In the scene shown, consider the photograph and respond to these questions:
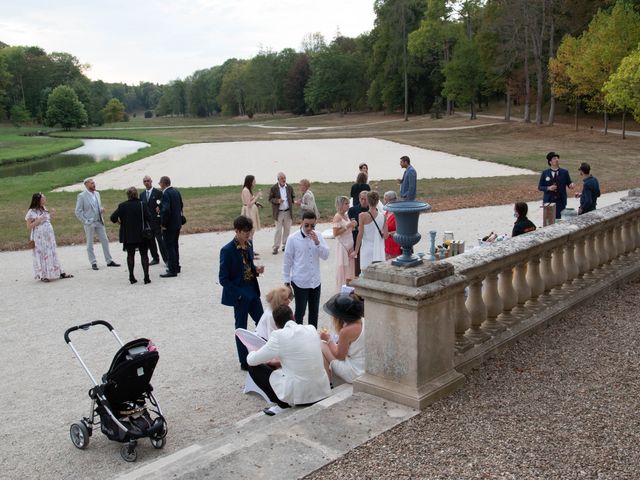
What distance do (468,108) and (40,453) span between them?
302 ft

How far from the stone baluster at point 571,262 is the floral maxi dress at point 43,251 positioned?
9696 millimetres

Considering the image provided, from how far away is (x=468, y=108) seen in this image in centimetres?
9219

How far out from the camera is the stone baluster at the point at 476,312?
6113 millimetres

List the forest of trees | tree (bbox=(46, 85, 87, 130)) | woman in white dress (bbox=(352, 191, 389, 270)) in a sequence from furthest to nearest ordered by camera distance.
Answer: tree (bbox=(46, 85, 87, 130)) → the forest of trees → woman in white dress (bbox=(352, 191, 389, 270))

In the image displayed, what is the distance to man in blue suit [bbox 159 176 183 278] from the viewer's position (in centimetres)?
1251

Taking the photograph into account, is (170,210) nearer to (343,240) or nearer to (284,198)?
(284,198)

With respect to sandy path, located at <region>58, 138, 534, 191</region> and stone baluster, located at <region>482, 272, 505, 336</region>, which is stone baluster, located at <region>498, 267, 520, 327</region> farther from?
sandy path, located at <region>58, 138, 534, 191</region>

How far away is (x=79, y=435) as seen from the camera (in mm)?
5738

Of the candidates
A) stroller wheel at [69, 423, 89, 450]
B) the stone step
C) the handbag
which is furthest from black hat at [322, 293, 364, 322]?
the handbag

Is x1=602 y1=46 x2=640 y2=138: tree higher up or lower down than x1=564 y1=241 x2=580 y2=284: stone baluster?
higher up

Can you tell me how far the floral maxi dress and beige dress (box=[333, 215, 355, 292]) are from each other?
6041 millimetres

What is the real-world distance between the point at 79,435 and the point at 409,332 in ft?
10.1

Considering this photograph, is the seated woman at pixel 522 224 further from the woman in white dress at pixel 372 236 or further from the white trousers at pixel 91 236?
the white trousers at pixel 91 236

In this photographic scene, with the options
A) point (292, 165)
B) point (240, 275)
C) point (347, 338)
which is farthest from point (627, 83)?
point (347, 338)
